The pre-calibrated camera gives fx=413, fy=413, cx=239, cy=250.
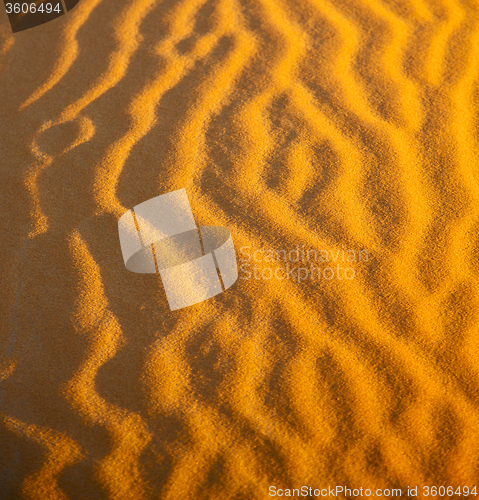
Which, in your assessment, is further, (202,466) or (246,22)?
(246,22)

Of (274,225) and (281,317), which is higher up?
(274,225)

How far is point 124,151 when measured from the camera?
5.77 feet

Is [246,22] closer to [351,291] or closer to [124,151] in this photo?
[124,151]

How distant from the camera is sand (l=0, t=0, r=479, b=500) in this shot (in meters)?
1.24

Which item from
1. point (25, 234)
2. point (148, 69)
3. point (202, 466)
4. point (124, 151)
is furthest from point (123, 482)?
point (148, 69)

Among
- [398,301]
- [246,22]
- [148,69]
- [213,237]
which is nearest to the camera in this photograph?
[398,301]

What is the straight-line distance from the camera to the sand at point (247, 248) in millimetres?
1236

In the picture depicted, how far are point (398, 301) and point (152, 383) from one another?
87 cm

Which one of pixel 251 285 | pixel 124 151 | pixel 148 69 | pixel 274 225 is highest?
pixel 148 69

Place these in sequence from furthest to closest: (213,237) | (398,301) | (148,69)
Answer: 1. (148,69)
2. (213,237)
3. (398,301)

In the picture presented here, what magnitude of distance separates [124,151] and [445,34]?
1.69 m

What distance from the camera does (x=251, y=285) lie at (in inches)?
58.6

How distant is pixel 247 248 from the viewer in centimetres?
154

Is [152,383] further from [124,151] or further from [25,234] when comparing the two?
[124,151]
